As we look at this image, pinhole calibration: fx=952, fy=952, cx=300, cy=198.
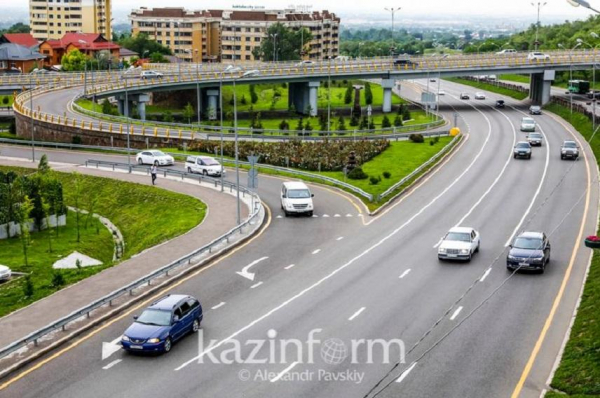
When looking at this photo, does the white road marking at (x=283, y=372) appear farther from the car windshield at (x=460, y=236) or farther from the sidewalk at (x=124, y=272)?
the car windshield at (x=460, y=236)

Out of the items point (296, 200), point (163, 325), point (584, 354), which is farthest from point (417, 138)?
point (163, 325)

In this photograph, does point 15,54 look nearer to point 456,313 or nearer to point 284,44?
point 284,44

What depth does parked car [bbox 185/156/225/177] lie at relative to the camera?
234 ft

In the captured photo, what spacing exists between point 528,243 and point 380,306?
32.5ft

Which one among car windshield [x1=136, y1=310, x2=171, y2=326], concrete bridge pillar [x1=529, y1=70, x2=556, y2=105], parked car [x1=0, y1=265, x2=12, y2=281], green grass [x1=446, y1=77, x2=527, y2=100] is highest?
concrete bridge pillar [x1=529, y1=70, x2=556, y2=105]

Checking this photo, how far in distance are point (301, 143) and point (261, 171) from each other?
9.50 m

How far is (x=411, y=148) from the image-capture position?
83500 mm

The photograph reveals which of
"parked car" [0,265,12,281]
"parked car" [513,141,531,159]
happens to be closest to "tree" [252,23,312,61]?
"parked car" [513,141,531,159]

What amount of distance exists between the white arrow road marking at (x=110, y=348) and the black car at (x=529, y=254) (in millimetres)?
18907

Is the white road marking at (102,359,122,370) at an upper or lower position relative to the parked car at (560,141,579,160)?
lower

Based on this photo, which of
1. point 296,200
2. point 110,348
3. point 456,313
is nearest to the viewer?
point 110,348

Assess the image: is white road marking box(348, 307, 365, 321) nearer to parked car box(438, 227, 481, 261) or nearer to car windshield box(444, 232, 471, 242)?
parked car box(438, 227, 481, 261)

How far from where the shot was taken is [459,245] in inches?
1801

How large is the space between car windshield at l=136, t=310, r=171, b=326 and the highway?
1065mm
